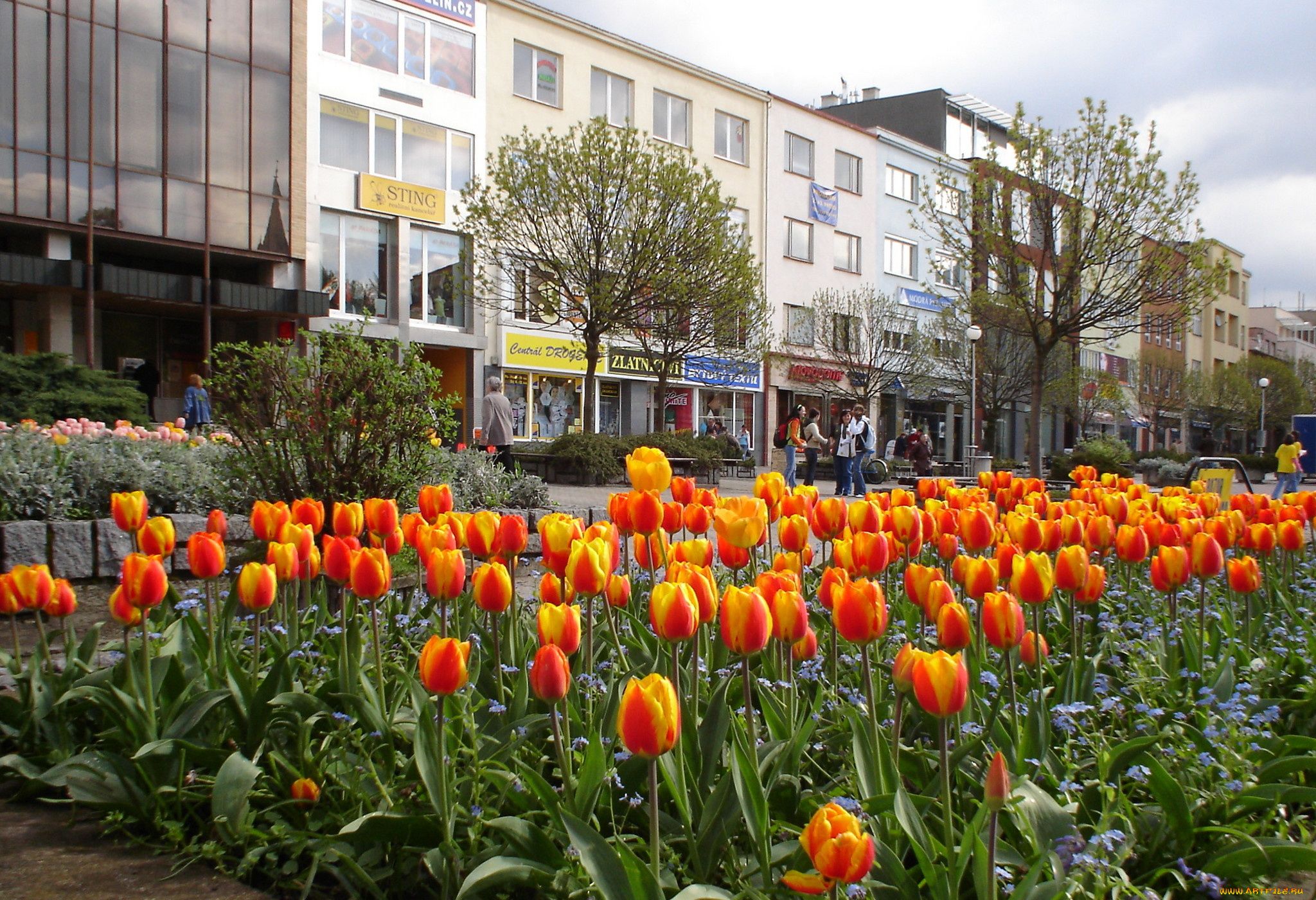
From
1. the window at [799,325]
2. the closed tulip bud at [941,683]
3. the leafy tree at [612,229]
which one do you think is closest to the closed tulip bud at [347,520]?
the closed tulip bud at [941,683]

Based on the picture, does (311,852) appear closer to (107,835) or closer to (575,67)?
(107,835)

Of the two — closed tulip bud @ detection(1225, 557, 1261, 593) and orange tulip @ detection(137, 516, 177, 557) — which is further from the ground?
orange tulip @ detection(137, 516, 177, 557)

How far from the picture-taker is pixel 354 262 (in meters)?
24.1

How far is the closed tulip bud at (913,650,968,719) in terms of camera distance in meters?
1.56

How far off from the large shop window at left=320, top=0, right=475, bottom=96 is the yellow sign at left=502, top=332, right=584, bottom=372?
268 inches

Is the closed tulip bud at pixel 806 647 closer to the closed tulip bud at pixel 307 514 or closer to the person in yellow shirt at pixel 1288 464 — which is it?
the closed tulip bud at pixel 307 514

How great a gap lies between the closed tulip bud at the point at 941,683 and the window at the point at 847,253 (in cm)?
3737

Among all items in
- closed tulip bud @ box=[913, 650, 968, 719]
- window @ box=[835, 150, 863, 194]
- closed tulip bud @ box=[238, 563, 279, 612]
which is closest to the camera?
closed tulip bud @ box=[913, 650, 968, 719]

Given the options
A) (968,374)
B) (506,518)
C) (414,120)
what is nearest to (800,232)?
(968,374)

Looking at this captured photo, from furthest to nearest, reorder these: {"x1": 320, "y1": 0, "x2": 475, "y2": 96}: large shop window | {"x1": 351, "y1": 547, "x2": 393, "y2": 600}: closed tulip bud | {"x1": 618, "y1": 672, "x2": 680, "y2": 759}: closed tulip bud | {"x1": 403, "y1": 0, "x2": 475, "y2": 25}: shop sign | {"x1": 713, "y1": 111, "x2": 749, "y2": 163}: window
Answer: {"x1": 713, "y1": 111, "x2": 749, "y2": 163}: window
{"x1": 403, "y1": 0, "x2": 475, "y2": 25}: shop sign
{"x1": 320, "y1": 0, "x2": 475, "y2": 96}: large shop window
{"x1": 351, "y1": 547, "x2": 393, "y2": 600}: closed tulip bud
{"x1": 618, "y1": 672, "x2": 680, "y2": 759}: closed tulip bud

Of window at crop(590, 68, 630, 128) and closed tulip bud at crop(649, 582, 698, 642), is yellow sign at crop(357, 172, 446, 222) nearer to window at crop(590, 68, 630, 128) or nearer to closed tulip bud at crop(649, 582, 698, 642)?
window at crop(590, 68, 630, 128)

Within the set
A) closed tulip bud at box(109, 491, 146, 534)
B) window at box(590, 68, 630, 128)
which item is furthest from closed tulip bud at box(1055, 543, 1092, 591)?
window at box(590, 68, 630, 128)

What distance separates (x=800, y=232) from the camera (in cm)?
3631

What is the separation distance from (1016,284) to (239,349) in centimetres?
1628
